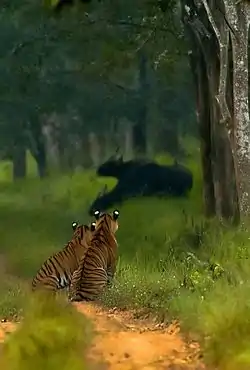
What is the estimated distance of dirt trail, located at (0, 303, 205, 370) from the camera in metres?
6.63

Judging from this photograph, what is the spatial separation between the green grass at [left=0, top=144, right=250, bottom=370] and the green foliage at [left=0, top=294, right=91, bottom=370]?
94 cm

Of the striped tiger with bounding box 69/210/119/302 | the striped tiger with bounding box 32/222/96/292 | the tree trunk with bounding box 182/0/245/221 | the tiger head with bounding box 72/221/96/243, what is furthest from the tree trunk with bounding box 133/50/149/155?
the striped tiger with bounding box 69/210/119/302

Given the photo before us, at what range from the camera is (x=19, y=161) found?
96.7 feet

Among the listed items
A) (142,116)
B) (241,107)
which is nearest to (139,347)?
(241,107)

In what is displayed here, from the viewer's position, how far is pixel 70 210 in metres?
20.0

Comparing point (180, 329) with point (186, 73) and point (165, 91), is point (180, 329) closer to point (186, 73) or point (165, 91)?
point (186, 73)

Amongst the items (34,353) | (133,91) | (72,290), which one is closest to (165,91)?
(133,91)

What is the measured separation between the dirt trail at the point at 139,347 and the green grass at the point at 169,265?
15 centimetres

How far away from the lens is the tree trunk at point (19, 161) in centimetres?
2892

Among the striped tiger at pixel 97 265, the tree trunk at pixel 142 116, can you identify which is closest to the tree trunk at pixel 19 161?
the tree trunk at pixel 142 116

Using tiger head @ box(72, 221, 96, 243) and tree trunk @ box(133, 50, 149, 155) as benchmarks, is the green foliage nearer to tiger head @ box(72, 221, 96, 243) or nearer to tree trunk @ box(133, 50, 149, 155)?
tiger head @ box(72, 221, 96, 243)

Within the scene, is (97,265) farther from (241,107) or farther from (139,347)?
(139,347)

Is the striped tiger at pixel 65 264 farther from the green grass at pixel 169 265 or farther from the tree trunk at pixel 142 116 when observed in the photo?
the tree trunk at pixel 142 116

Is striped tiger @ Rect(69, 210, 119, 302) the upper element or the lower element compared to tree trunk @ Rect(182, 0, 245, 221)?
lower
